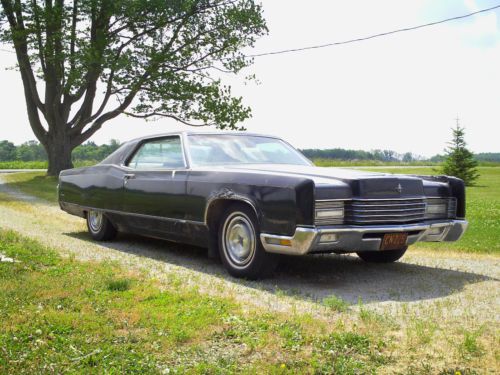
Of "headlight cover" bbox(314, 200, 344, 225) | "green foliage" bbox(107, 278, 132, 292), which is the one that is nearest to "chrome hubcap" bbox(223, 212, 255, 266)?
"headlight cover" bbox(314, 200, 344, 225)

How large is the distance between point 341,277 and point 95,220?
410 cm

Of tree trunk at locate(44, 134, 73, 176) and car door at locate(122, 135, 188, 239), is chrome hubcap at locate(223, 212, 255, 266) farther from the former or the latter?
tree trunk at locate(44, 134, 73, 176)

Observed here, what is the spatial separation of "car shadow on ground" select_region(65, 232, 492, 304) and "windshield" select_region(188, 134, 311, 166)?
1207 mm

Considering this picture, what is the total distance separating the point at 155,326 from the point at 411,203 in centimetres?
312

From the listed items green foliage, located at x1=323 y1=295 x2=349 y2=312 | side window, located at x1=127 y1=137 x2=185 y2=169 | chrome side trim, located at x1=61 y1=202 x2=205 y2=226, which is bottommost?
green foliage, located at x1=323 y1=295 x2=349 y2=312

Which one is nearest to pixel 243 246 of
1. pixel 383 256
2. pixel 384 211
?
pixel 384 211

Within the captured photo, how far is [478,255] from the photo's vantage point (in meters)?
9.17

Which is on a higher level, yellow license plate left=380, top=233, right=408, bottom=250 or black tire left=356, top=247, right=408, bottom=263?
yellow license plate left=380, top=233, right=408, bottom=250

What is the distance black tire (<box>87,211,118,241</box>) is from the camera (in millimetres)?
9047

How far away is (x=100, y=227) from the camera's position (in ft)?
30.1

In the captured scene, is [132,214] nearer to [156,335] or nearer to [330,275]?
[330,275]

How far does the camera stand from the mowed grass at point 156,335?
12.8 ft

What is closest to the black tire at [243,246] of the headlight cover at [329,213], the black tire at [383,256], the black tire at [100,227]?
the headlight cover at [329,213]

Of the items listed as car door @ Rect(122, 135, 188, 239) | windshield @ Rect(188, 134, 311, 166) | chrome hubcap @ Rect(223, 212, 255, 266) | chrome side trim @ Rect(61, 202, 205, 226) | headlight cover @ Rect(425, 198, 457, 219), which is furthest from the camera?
windshield @ Rect(188, 134, 311, 166)
